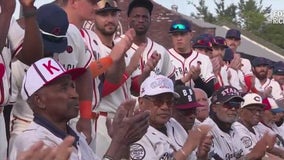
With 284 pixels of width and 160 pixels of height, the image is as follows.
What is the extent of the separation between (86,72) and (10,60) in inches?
24.6

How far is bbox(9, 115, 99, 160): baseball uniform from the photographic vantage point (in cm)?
439

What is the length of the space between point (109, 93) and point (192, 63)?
2.52 metres

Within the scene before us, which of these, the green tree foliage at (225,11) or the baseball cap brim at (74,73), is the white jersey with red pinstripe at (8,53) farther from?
the green tree foliage at (225,11)

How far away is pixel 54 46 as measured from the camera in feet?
17.7

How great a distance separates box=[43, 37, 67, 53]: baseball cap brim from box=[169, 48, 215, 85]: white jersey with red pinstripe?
337 centimetres

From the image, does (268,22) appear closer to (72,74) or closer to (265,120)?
(265,120)

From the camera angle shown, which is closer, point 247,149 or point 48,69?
point 48,69

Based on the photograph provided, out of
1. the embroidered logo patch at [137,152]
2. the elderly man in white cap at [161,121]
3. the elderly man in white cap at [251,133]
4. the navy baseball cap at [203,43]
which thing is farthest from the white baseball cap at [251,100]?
the embroidered logo patch at [137,152]

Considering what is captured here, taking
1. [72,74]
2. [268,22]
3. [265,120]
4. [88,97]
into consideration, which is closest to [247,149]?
[265,120]

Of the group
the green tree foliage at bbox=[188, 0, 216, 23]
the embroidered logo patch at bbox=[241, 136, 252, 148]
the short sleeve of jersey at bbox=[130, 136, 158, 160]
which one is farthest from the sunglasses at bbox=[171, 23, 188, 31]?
the green tree foliage at bbox=[188, 0, 216, 23]

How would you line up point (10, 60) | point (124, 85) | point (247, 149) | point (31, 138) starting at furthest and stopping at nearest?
1. point (247, 149)
2. point (124, 85)
3. point (10, 60)
4. point (31, 138)

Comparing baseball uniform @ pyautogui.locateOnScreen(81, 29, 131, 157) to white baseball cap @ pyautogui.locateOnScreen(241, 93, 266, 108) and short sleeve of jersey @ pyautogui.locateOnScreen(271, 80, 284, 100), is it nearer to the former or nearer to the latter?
white baseball cap @ pyautogui.locateOnScreen(241, 93, 266, 108)

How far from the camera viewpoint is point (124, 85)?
6.79 m

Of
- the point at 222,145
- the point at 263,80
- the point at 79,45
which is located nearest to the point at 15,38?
the point at 79,45
